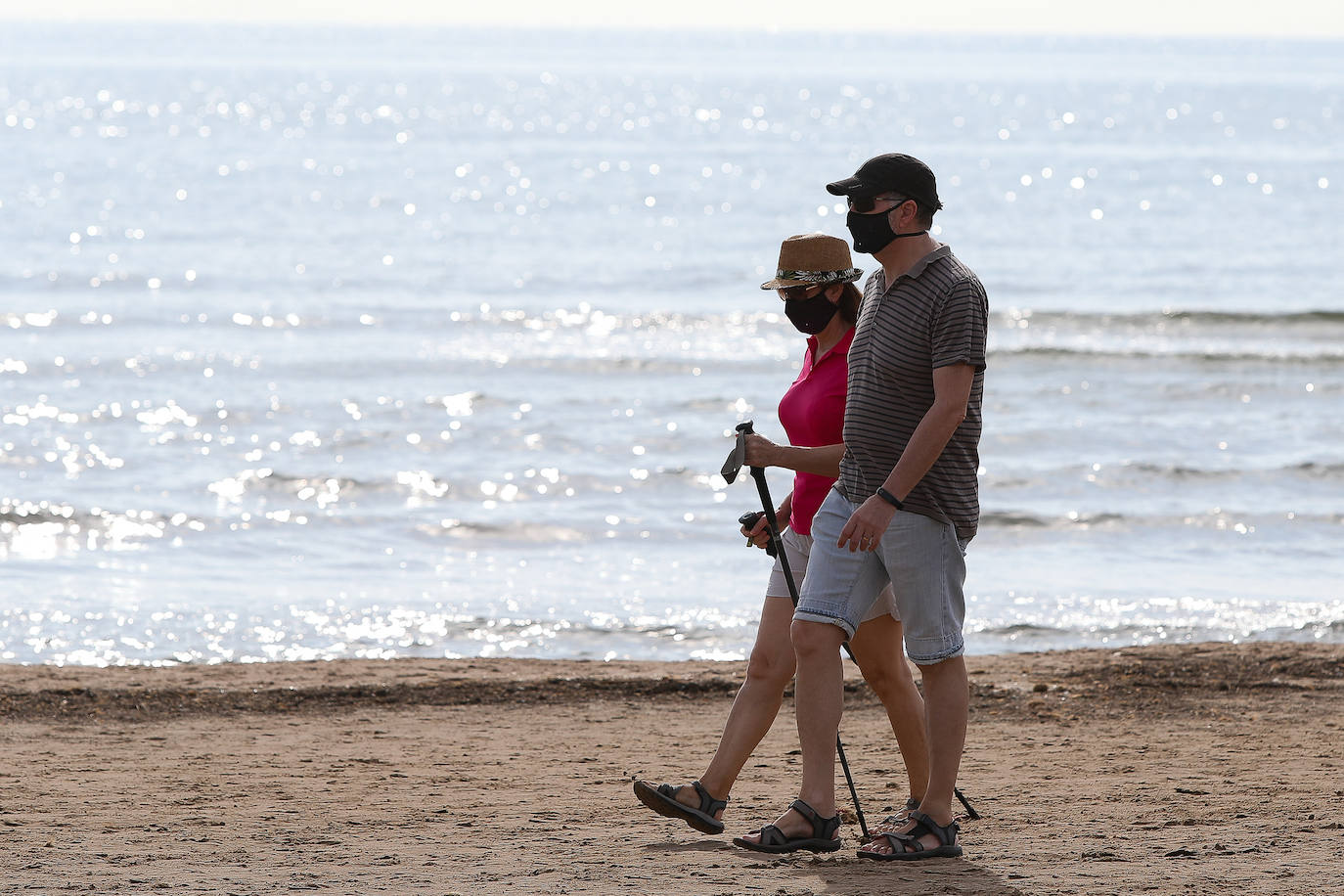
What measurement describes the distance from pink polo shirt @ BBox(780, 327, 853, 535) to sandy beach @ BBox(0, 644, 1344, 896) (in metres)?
1.02

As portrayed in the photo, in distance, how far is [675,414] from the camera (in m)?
17.6

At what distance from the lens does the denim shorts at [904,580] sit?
14.8 ft

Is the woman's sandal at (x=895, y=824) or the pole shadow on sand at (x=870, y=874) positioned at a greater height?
the woman's sandal at (x=895, y=824)

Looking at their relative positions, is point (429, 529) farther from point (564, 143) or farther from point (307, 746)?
point (564, 143)

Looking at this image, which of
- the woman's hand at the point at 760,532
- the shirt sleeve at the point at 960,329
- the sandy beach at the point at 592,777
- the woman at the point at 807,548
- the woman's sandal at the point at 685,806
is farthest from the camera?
the woman's hand at the point at 760,532

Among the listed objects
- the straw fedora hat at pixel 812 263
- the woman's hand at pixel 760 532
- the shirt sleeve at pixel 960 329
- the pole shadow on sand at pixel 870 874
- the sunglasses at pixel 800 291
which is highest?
the straw fedora hat at pixel 812 263

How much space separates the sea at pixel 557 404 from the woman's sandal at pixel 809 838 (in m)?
4.12

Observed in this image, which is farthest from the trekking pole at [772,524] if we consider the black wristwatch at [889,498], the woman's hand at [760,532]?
the black wristwatch at [889,498]

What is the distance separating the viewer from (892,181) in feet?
14.9

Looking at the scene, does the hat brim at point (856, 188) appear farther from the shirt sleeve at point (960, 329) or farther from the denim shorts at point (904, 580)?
the denim shorts at point (904, 580)

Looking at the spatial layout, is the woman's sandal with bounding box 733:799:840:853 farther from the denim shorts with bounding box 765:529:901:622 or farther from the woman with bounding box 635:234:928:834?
the denim shorts with bounding box 765:529:901:622

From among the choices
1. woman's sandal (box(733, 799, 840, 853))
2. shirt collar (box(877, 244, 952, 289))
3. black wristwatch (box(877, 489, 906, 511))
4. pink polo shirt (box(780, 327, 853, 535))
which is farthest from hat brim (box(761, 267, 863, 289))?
woman's sandal (box(733, 799, 840, 853))

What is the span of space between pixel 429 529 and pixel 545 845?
7.32m

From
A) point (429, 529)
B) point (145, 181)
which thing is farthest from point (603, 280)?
point (145, 181)
